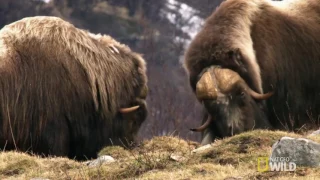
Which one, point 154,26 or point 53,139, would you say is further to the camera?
point 154,26

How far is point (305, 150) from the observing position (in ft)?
15.0

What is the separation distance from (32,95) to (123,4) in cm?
2608

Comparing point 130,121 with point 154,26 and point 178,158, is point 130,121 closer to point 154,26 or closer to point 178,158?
point 178,158

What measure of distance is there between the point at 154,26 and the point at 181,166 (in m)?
27.9

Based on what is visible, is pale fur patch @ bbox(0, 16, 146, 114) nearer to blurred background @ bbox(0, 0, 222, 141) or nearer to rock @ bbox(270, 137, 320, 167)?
rock @ bbox(270, 137, 320, 167)

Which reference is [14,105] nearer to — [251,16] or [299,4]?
[251,16]

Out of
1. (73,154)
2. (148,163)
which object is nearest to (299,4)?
(73,154)

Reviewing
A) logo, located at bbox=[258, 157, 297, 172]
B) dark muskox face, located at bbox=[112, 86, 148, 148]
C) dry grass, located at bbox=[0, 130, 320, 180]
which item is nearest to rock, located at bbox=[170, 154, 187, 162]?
dry grass, located at bbox=[0, 130, 320, 180]

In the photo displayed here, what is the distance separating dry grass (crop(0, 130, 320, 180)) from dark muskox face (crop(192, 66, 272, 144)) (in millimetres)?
1325

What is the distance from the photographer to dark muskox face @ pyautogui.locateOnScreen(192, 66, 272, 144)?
6953 mm

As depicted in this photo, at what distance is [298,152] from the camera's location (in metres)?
4.55

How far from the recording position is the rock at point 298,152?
4.55m

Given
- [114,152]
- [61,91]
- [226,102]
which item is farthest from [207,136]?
[61,91]

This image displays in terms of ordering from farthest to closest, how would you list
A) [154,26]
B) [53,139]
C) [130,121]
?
→ [154,26]
[130,121]
[53,139]
